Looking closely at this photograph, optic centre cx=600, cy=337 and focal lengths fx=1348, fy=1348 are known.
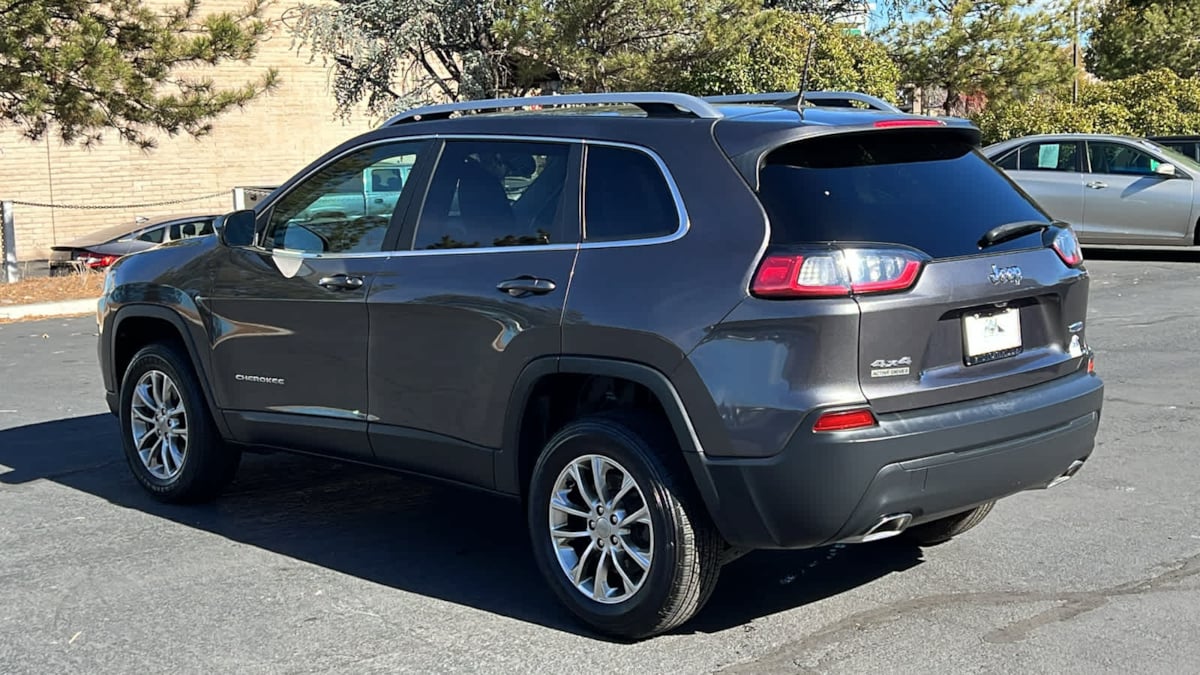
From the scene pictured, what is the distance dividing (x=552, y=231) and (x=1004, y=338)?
1642 mm

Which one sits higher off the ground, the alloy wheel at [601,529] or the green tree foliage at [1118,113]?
the green tree foliage at [1118,113]

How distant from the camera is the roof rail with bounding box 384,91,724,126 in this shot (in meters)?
4.82

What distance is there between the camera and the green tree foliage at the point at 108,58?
56.5 feet

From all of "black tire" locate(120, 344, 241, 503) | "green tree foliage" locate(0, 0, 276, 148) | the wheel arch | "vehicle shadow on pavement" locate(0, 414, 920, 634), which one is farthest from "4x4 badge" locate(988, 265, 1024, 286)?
"green tree foliage" locate(0, 0, 276, 148)

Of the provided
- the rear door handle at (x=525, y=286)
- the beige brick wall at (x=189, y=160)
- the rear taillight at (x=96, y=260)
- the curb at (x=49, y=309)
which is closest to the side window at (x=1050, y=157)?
the curb at (x=49, y=309)

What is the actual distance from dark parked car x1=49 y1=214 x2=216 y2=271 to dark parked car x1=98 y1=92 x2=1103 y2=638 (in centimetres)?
1465

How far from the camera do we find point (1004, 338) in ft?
15.1

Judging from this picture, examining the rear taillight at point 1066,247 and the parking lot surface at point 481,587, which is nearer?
the parking lot surface at point 481,587

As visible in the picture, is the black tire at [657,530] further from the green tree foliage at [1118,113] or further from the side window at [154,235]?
the green tree foliage at [1118,113]

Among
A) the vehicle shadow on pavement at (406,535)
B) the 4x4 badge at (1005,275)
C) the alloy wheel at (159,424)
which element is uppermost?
the 4x4 badge at (1005,275)

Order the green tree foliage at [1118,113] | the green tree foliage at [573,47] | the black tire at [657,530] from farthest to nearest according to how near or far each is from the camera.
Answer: the green tree foliage at [1118,113], the green tree foliage at [573,47], the black tire at [657,530]

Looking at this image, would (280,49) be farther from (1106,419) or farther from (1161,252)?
(1106,419)

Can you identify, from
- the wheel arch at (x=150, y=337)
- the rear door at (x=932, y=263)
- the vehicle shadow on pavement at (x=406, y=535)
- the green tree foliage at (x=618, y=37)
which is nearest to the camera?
the rear door at (x=932, y=263)

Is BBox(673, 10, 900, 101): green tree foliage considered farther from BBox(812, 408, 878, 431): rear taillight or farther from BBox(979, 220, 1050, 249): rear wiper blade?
BBox(812, 408, 878, 431): rear taillight
